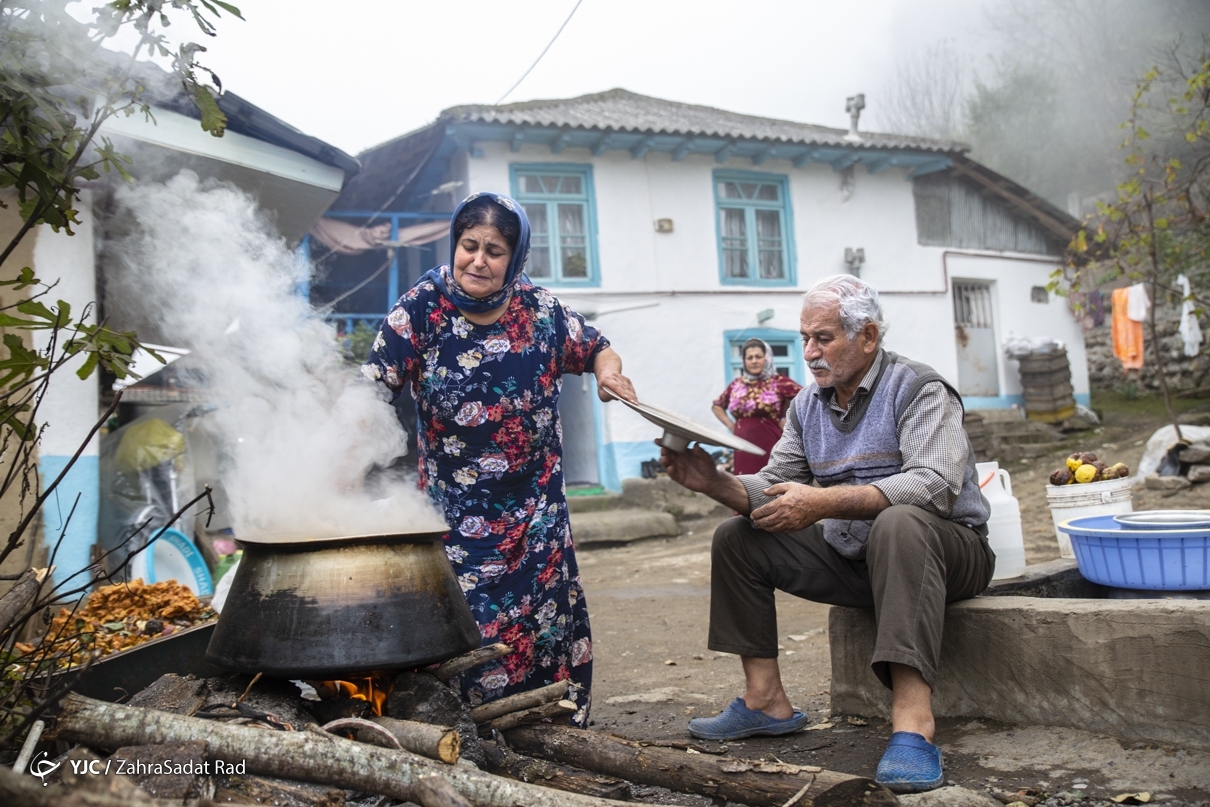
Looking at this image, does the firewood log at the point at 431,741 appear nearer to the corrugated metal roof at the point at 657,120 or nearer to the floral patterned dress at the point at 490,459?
the floral patterned dress at the point at 490,459

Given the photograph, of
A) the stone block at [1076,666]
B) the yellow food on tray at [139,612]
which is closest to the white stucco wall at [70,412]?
the yellow food on tray at [139,612]

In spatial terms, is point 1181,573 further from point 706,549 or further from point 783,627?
point 706,549

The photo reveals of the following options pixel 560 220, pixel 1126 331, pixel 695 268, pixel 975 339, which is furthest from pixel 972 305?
pixel 560 220

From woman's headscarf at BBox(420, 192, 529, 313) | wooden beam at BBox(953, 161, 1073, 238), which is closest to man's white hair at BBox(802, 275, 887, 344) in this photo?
woman's headscarf at BBox(420, 192, 529, 313)

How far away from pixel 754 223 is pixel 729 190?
0.70 metres

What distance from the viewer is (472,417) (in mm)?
2924

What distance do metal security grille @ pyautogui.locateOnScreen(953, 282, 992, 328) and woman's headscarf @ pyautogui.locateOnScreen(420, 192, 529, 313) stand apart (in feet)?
49.8

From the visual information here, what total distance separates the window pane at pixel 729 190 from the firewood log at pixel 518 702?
1280cm

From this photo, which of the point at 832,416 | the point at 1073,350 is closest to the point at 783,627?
the point at 832,416

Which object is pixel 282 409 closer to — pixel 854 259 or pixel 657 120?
pixel 657 120

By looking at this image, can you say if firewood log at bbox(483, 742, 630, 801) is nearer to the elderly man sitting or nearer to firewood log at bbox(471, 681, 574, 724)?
firewood log at bbox(471, 681, 574, 724)

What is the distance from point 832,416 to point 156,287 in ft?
17.5

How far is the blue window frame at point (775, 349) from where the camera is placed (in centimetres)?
1413

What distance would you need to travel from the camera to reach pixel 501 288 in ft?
9.76
